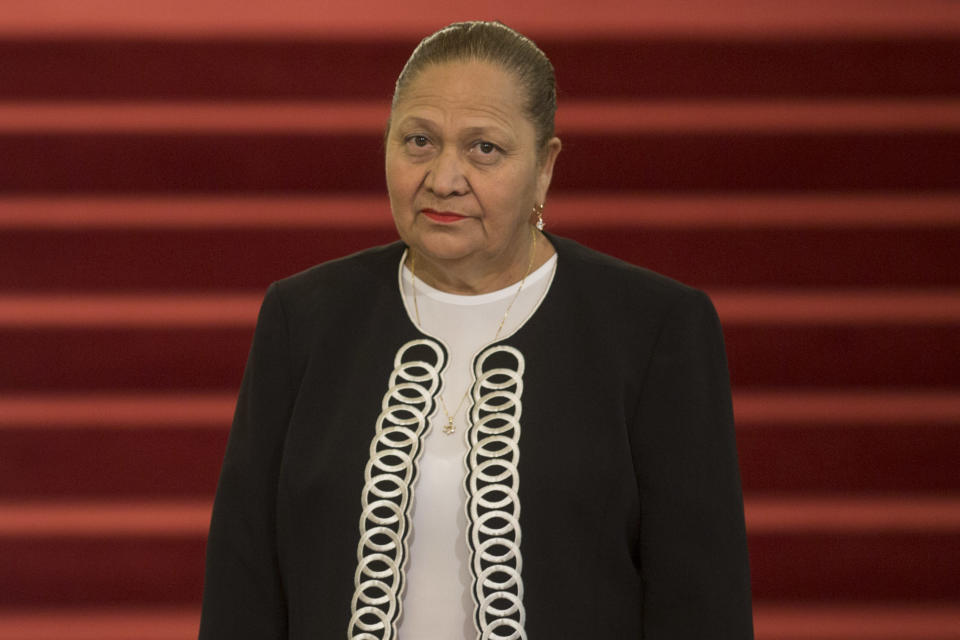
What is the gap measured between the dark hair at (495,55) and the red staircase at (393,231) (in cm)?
131

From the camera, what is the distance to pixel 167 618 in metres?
2.51

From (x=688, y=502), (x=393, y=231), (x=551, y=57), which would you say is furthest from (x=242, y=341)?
(x=688, y=502)

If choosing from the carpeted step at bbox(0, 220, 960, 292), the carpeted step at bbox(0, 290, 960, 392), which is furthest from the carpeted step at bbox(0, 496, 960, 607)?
the carpeted step at bbox(0, 220, 960, 292)

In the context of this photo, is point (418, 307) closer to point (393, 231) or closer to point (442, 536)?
point (442, 536)

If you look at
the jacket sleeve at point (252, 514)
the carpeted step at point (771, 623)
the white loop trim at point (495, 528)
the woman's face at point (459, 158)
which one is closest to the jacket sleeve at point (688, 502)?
the white loop trim at point (495, 528)

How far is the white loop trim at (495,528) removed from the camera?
123 cm

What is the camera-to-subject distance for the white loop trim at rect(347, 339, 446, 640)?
1.25m

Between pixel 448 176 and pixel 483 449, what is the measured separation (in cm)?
29

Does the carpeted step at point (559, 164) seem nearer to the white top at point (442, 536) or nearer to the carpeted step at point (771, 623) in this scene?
the carpeted step at point (771, 623)

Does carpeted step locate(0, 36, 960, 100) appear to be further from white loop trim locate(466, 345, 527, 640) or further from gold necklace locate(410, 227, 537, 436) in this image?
white loop trim locate(466, 345, 527, 640)

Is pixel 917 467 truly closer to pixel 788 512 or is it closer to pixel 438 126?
pixel 788 512

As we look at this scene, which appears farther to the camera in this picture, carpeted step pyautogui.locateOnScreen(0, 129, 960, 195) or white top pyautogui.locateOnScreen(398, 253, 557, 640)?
carpeted step pyautogui.locateOnScreen(0, 129, 960, 195)

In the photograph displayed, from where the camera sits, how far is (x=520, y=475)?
125 centimetres

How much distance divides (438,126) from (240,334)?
1.44 meters
